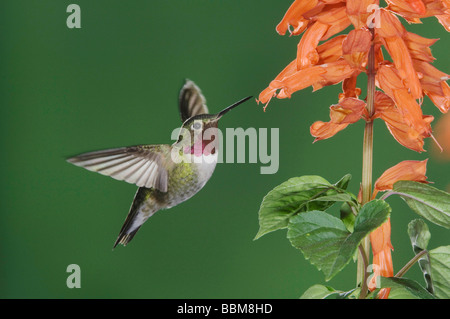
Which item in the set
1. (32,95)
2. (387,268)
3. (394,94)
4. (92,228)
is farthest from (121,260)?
(394,94)

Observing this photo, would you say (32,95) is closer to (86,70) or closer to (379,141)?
(86,70)

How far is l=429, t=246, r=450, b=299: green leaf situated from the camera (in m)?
0.56

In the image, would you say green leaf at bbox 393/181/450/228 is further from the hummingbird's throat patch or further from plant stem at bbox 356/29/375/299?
the hummingbird's throat patch

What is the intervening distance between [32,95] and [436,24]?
0.81 metres

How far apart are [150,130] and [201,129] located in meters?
0.33

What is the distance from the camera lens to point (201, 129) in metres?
0.74

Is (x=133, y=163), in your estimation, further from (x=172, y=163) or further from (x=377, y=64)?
(x=377, y=64)

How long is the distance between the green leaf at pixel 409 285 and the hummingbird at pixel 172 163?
275 mm

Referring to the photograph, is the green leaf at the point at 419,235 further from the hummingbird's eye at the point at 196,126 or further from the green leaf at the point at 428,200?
the hummingbird's eye at the point at 196,126

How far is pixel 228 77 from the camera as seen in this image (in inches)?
43.3

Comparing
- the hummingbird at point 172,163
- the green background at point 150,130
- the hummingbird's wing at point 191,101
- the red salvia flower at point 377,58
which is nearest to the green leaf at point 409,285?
the red salvia flower at point 377,58

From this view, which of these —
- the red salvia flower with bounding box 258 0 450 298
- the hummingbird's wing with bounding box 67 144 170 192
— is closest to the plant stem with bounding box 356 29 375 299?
the red salvia flower with bounding box 258 0 450 298

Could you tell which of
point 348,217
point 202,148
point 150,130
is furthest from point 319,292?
point 150,130

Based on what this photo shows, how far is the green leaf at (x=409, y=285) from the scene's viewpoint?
1.67ft
